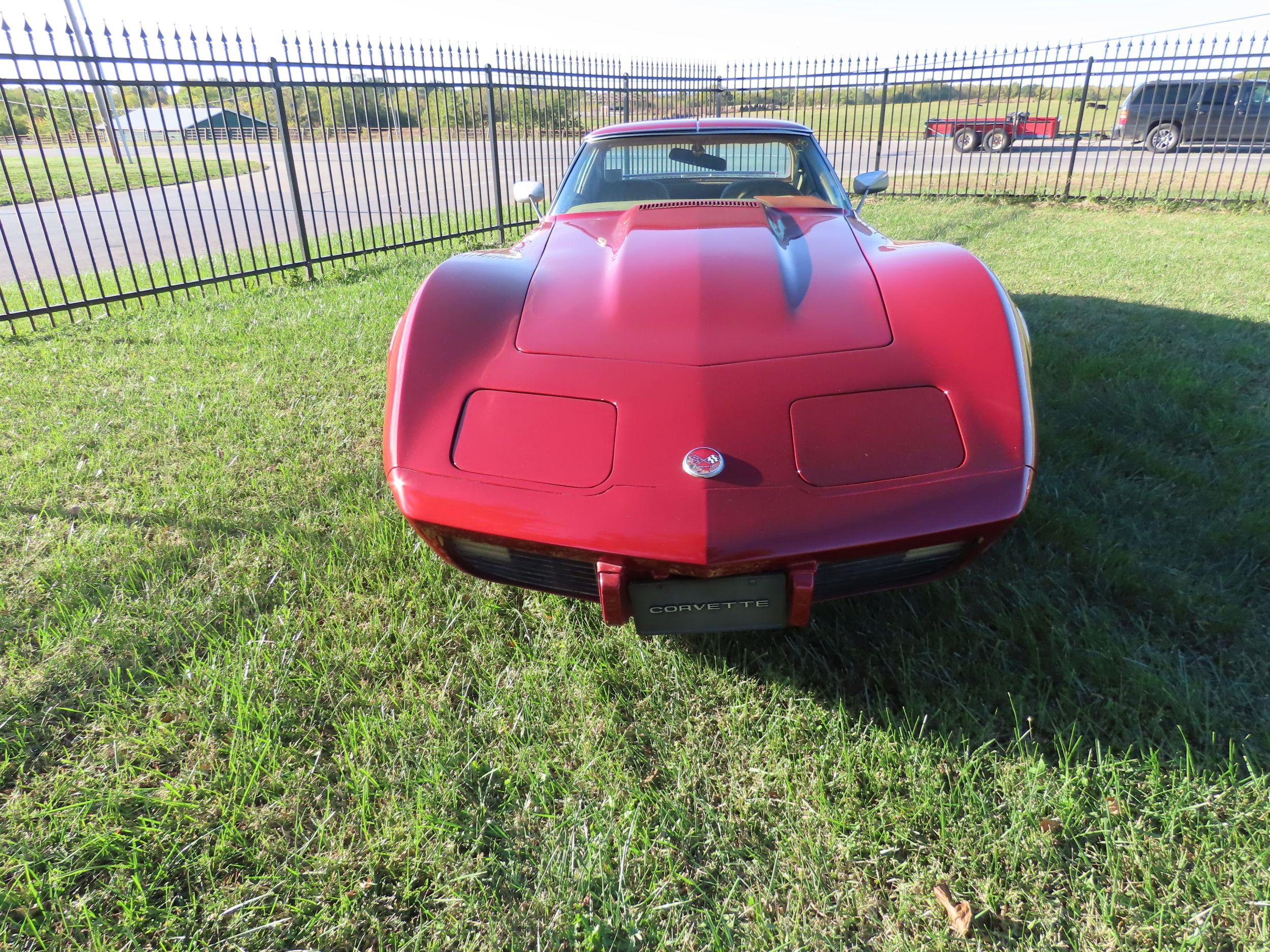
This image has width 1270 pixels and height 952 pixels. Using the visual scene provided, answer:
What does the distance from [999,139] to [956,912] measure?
21.0 metres

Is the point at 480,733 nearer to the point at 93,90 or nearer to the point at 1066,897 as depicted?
the point at 1066,897

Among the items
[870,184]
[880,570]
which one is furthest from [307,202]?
[880,570]

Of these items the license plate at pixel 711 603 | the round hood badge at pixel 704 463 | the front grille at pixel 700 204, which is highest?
the front grille at pixel 700 204

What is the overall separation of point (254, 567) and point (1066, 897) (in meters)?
2.31

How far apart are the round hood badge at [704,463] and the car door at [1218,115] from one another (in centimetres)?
1678

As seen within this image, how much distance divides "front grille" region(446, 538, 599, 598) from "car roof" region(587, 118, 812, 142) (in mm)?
2346

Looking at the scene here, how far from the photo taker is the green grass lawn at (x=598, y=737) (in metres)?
1.33

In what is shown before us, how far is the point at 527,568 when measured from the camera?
1.65m

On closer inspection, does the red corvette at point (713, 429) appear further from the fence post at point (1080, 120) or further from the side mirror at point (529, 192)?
the fence post at point (1080, 120)

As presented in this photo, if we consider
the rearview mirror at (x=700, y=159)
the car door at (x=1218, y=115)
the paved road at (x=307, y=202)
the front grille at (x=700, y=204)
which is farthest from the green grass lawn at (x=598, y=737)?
the car door at (x=1218, y=115)

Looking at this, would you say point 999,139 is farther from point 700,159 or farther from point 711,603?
point 711,603

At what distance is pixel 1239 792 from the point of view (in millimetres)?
1487

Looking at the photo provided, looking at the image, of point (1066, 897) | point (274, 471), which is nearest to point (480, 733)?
point (1066, 897)

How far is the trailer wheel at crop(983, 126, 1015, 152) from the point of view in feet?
57.3
